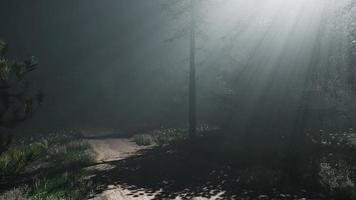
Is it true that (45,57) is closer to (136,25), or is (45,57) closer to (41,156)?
(136,25)

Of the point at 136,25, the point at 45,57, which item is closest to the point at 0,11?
the point at 45,57

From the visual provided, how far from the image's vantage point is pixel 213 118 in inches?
1547

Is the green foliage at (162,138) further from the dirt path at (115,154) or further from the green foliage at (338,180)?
the green foliage at (338,180)

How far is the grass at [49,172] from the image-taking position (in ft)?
44.1

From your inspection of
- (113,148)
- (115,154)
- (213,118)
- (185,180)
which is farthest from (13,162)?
(213,118)

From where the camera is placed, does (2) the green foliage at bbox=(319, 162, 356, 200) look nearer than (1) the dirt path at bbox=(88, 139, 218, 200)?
Yes

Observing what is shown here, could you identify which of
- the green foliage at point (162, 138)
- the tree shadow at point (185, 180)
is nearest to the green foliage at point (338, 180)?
the tree shadow at point (185, 180)

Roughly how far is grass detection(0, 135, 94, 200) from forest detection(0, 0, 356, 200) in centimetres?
7

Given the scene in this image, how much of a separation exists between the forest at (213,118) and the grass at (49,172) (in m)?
0.07

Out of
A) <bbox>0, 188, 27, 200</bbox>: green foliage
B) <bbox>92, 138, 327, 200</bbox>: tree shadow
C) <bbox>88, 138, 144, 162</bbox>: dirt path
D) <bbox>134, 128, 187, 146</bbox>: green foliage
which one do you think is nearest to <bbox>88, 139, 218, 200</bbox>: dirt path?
<bbox>88, 138, 144, 162</bbox>: dirt path

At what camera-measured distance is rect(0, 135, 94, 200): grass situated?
13.5 metres

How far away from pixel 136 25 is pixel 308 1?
56.8m

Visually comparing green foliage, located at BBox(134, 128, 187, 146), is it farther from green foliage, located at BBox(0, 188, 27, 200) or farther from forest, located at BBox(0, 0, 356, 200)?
green foliage, located at BBox(0, 188, 27, 200)

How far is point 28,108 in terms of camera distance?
17391 mm
